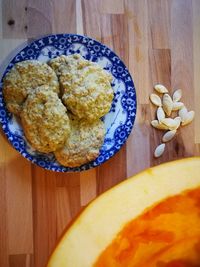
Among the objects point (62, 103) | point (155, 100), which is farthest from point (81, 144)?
point (155, 100)

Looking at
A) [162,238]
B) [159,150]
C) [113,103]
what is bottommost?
[162,238]

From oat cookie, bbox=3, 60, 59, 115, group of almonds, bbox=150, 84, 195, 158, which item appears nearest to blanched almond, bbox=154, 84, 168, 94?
group of almonds, bbox=150, 84, 195, 158

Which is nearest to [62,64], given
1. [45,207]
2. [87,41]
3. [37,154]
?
[87,41]

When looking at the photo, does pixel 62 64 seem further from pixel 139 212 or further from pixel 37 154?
pixel 139 212

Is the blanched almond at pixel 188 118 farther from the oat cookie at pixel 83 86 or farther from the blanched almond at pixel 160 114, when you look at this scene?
the oat cookie at pixel 83 86

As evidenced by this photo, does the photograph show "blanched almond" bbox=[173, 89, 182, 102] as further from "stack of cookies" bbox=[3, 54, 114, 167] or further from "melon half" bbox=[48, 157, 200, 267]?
"melon half" bbox=[48, 157, 200, 267]

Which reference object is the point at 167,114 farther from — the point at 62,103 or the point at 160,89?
the point at 62,103
